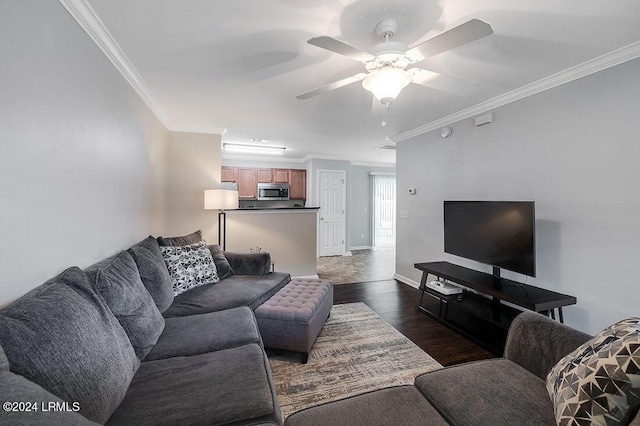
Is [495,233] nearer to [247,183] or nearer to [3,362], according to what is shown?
[3,362]

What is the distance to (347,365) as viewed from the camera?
6.92ft

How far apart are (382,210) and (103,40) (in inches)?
272

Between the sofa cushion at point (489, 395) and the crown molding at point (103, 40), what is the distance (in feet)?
8.91

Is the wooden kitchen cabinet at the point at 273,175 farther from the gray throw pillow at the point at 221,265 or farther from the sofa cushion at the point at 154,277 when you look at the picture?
the sofa cushion at the point at 154,277

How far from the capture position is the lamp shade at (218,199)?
3621 millimetres

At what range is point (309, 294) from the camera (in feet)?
8.42

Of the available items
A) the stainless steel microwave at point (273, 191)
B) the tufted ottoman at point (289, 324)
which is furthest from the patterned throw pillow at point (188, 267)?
the stainless steel microwave at point (273, 191)

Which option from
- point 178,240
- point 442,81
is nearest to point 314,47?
point 442,81

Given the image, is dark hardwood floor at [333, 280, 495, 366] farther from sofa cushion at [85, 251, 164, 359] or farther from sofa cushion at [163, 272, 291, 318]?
sofa cushion at [85, 251, 164, 359]

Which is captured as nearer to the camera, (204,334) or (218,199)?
(204,334)

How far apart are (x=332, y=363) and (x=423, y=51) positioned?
2261 mm

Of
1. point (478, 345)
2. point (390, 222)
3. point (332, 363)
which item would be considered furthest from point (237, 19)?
point (390, 222)

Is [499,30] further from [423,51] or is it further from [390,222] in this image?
[390,222]

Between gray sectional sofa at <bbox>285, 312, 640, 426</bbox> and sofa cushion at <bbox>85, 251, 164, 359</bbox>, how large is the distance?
3.03 feet
